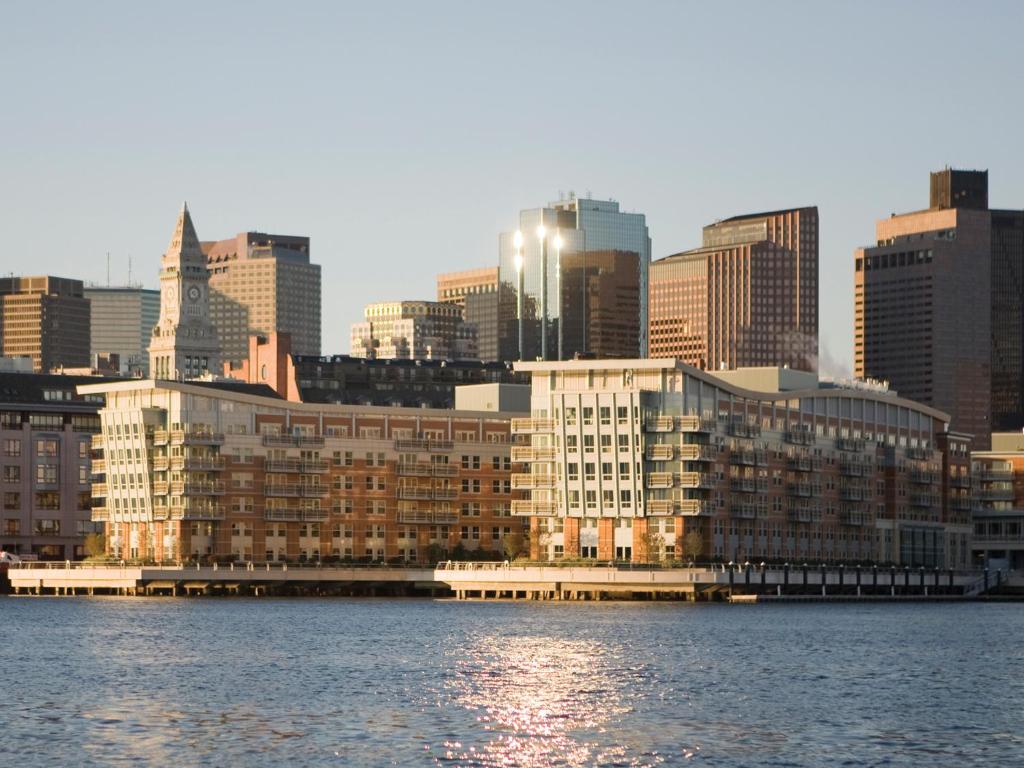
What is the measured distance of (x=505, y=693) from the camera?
111 meters

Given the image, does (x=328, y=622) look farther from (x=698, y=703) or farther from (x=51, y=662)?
(x=698, y=703)

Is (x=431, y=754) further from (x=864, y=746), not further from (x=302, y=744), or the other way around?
(x=864, y=746)

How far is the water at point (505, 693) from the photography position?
89.8 m

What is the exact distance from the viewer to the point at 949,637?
164 metres

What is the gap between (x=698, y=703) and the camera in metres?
108

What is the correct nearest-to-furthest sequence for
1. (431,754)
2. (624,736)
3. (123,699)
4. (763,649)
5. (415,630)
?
1. (431,754)
2. (624,736)
3. (123,699)
4. (763,649)
5. (415,630)

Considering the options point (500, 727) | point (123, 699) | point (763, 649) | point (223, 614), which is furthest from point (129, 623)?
point (500, 727)

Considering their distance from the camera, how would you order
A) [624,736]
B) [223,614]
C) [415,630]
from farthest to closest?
1. [223,614]
2. [415,630]
3. [624,736]

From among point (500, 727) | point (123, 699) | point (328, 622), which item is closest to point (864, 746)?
point (500, 727)

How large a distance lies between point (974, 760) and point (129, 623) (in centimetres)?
9504

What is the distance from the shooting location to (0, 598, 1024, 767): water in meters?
89.8

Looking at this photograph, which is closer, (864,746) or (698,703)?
(864,746)

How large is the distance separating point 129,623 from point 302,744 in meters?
82.7

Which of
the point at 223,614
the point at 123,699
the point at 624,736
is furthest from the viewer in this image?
the point at 223,614
